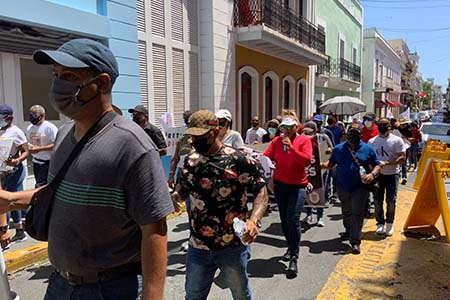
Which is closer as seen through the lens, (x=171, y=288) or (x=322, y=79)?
(x=171, y=288)

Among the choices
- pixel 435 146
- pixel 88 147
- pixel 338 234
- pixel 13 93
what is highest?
pixel 13 93

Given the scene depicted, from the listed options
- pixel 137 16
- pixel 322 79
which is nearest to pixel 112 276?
pixel 137 16

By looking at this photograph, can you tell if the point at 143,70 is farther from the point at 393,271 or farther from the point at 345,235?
the point at 393,271

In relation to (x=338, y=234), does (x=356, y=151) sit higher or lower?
higher

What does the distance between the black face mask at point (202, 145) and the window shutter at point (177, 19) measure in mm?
7387

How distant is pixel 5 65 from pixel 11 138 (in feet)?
6.33

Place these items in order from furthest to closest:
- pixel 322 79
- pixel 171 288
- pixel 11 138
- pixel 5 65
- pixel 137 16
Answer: pixel 322 79 → pixel 137 16 → pixel 5 65 → pixel 11 138 → pixel 171 288

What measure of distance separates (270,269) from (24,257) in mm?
3182

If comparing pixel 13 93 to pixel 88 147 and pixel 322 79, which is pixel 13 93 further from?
pixel 322 79

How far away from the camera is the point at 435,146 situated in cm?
880

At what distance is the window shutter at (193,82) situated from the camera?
10.6m

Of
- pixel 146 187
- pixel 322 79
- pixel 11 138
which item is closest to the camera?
pixel 146 187

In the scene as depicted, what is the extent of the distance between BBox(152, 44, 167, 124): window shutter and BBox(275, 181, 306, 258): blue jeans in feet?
17.4

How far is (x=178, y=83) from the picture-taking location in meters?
10.1
